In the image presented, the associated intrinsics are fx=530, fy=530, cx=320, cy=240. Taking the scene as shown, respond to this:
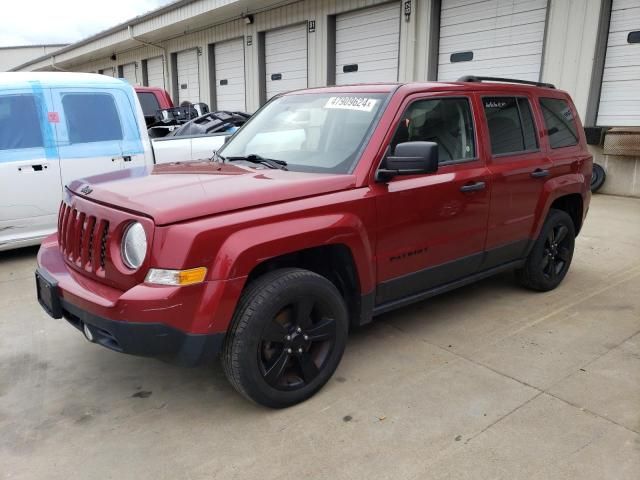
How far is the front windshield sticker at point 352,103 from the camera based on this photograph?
11.2ft

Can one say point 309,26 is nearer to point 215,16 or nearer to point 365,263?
point 215,16

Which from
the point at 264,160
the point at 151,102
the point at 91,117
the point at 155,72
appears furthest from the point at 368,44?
the point at 155,72

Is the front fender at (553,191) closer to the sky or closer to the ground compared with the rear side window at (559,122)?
closer to the ground

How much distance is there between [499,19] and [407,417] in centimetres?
966

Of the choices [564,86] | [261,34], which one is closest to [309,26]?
[261,34]

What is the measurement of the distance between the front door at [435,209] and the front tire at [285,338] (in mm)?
498

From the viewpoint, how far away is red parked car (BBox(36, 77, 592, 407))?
2.54 m

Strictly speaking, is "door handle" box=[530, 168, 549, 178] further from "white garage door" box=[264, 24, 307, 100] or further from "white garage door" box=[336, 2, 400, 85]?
"white garage door" box=[264, 24, 307, 100]

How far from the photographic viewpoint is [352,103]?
3516 millimetres

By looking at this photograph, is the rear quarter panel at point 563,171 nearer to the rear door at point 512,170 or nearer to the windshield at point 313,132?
the rear door at point 512,170

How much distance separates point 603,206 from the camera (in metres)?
8.57

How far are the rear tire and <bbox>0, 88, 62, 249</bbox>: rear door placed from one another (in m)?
4.93

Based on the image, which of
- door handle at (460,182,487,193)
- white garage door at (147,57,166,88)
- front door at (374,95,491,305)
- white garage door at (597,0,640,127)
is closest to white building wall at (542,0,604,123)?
white garage door at (597,0,640,127)

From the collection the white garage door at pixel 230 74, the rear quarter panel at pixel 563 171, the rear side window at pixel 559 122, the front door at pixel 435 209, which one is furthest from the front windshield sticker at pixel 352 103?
the white garage door at pixel 230 74
